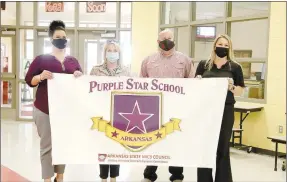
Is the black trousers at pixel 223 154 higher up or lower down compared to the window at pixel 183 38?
lower down

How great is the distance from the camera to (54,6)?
880 centimetres

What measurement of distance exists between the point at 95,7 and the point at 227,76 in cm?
596

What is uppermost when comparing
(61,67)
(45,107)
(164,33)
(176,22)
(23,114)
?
(176,22)

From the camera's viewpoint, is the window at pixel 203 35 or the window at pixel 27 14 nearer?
the window at pixel 203 35

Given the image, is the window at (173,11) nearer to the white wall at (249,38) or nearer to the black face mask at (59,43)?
the white wall at (249,38)

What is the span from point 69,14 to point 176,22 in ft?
8.65

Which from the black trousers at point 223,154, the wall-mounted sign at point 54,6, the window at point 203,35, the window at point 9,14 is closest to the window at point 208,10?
the window at point 203,35

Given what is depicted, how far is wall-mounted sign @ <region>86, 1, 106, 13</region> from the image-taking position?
8555 mm

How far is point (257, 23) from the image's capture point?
380 inches

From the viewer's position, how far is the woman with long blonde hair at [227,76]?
3.23m

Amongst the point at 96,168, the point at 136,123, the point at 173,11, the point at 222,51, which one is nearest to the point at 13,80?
the point at 173,11

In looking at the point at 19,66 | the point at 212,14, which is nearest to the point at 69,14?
the point at 19,66

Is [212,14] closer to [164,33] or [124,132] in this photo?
[164,33]

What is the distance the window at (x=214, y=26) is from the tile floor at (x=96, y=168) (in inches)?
45.7
